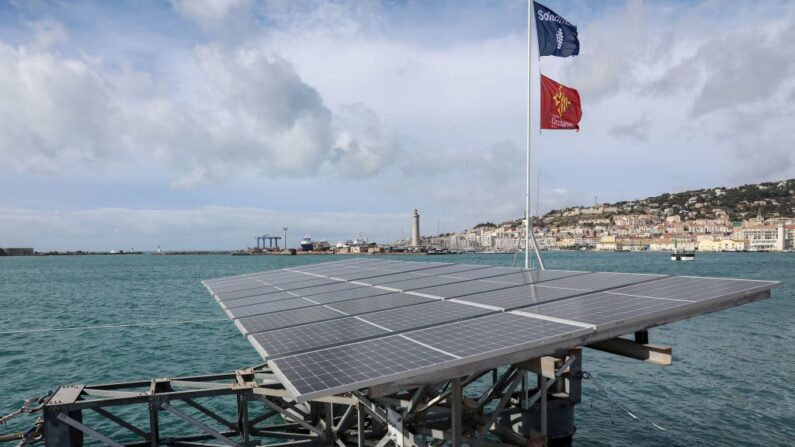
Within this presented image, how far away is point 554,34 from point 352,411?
22085 mm

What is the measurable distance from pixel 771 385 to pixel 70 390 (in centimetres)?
2580

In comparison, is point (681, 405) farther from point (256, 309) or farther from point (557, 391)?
point (256, 309)

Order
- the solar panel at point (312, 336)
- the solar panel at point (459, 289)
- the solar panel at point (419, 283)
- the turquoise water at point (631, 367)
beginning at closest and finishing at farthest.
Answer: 1. the solar panel at point (312, 336)
2. the solar panel at point (459, 289)
3. the solar panel at point (419, 283)
4. the turquoise water at point (631, 367)

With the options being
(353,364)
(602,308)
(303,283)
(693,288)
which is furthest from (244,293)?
(693,288)

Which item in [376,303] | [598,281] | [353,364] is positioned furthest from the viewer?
[598,281]

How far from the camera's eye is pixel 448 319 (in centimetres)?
906

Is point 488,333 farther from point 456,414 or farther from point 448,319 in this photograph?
point 456,414

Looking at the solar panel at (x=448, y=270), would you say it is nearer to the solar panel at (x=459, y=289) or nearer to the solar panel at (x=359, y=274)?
the solar panel at (x=359, y=274)

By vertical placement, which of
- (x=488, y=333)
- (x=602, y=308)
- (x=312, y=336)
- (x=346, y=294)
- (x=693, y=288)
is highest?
(x=693, y=288)

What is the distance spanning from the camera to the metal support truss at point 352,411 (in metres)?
9.60

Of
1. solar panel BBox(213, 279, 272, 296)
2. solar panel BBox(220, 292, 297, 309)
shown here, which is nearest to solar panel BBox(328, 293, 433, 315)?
solar panel BBox(220, 292, 297, 309)

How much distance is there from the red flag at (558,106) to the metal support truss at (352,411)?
594 inches

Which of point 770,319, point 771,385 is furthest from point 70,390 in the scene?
point 770,319

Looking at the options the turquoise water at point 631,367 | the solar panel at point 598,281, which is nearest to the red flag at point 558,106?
the turquoise water at point 631,367
